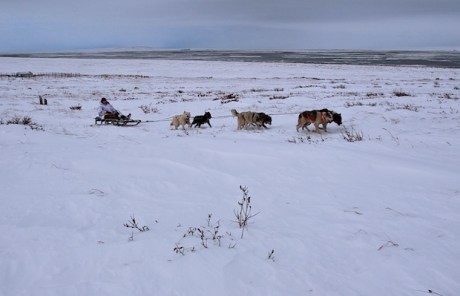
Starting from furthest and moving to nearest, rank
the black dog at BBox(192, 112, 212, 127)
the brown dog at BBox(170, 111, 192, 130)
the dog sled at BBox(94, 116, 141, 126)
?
the dog sled at BBox(94, 116, 141, 126)
the black dog at BBox(192, 112, 212, 127)
the brown dog at BBox(170, 111, 192, 130)

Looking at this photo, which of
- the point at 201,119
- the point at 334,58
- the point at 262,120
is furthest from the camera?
the point at 334,58

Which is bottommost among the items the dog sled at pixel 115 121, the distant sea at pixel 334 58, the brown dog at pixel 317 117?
the dog sled at pixel 115 121

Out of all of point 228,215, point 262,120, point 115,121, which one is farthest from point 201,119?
point 228,215

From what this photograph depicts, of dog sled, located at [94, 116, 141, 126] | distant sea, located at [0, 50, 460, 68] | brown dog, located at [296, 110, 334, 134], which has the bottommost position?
dog sled, located at [94, 116, 141, 126]

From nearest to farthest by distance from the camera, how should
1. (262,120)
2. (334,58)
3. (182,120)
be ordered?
(262,120) < (182,120) < (334,58)

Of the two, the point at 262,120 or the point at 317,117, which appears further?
the point at 262,120

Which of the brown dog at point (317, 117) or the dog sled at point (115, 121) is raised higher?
the brown dog at point (317, 117)

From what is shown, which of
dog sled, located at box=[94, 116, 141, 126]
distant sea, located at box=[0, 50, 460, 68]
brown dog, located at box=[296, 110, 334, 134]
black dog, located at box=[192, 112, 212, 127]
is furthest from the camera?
distant sea, located at box=[0, 50, 460, 68]

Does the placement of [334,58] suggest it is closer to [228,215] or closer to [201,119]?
[201,119]

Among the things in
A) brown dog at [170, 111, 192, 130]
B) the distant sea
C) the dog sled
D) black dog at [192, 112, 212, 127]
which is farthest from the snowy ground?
the distant sea

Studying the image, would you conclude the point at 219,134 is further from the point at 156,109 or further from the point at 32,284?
the point at 32,284

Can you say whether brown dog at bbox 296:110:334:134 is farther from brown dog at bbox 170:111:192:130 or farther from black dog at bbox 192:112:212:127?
brown dog at bbox 170:111:192:130

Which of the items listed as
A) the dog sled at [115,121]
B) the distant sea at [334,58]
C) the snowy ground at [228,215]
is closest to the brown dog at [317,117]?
the snowy ground at [228,215]

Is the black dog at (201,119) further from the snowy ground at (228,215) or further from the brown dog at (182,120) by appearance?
the snowy ground at (228,215)
